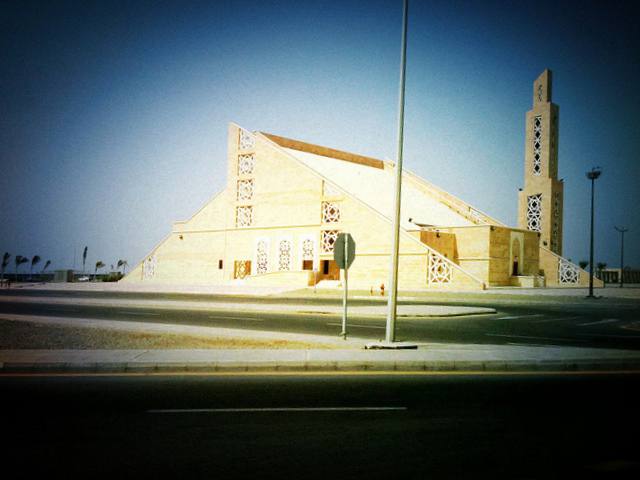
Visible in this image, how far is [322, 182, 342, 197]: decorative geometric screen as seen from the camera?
55.8 meters

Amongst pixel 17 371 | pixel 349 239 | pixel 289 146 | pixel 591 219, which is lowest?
pixel 17 371

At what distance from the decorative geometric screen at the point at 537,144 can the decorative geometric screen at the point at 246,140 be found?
29.4 metres

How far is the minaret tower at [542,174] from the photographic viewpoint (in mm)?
61375

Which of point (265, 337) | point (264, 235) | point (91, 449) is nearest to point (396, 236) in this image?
point (265, 337)

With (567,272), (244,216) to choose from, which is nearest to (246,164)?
(244,216)

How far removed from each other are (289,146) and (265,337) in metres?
58.7

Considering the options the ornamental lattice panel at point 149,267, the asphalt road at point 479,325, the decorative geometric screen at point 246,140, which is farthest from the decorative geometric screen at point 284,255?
the asphalt road at point 479,325

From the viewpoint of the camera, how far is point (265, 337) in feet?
48.5

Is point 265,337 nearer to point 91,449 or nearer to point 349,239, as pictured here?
point 349,239

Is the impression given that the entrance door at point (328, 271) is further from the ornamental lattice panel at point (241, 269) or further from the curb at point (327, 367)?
the curb at point (327, 367)

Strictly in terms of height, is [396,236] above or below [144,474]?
above

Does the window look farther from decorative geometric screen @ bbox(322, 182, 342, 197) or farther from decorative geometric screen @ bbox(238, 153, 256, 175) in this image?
decorative geometric screen @ bbox(322, 182, 342, 197)

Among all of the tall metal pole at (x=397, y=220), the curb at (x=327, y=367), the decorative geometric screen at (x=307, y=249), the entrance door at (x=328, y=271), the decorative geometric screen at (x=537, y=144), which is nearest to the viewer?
the curb at (x=327, y=367)

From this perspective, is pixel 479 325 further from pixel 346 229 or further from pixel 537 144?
pixel 537 144
